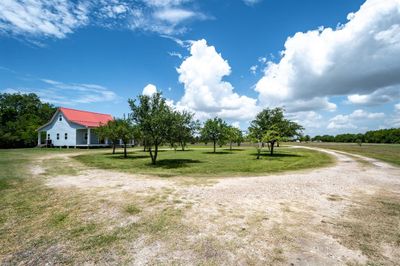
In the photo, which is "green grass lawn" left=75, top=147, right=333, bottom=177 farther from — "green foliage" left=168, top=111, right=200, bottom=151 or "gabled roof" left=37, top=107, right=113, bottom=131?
"gabled roof" left=37, top=107, right=113, bottom=131

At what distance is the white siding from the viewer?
121ft

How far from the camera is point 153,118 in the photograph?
16.9 metres

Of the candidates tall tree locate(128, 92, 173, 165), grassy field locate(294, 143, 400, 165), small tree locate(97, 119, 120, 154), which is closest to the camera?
tall tree locate(128, 92, 173, 165)

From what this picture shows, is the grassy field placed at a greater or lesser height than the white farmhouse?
lesser

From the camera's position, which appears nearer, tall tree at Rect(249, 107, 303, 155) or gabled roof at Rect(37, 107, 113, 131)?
tall tree at Rect(249, 107, 303, 155)

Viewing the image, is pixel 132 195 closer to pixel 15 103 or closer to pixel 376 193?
pixel 376 193

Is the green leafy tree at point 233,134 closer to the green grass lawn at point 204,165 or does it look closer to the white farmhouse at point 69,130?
the green grass lawn at point 204,165

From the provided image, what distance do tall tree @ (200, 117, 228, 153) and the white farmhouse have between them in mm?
18004

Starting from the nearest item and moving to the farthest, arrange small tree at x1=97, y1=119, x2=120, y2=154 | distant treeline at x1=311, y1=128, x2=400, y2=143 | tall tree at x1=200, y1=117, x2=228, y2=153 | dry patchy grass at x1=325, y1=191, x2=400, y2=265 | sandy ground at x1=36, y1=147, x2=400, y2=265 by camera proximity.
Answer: sandy ground at x1=36, y1=147, x2=400, y2=265 → dry patchy grass at x1=325, y1=191, x2=400, y2=265 → small tree at x1=97, y1=119, x2=120, y2=154 → tall tree at x1=200, y1=117, x2=228, y2=153 → distant treeline at x1=311, y1=128, x2=400, y2=143

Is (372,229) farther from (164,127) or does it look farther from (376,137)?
(376,137)

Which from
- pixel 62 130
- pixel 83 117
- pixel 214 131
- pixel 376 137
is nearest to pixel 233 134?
pixel 214 131

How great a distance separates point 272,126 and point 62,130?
35.0 m

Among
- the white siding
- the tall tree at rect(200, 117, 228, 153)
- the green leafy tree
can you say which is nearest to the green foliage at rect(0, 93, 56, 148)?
the white siding

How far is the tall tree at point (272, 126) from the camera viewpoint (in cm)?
2601
